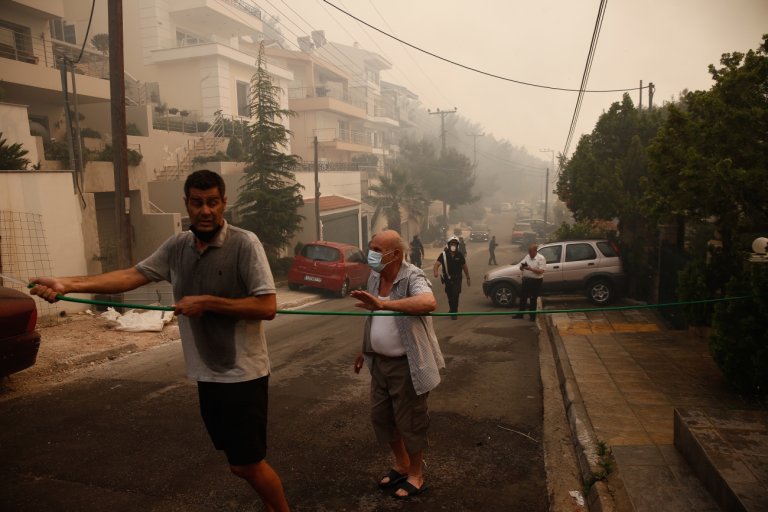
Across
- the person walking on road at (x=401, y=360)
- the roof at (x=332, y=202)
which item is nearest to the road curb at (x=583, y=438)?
the person walking on road at (x=401, y=360)

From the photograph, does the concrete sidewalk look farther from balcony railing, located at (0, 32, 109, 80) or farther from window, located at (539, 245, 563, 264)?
balcony railing, located at (0, 32, 109, 80)

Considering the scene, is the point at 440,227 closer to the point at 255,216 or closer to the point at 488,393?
the point at 255,216

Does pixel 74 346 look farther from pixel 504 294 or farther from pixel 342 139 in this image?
pixel 342 139

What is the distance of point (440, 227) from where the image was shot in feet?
171

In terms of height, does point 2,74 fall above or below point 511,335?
above

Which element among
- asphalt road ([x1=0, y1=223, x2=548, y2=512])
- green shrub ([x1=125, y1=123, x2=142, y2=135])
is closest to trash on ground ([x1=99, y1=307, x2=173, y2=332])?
asphalt road ([x1=0, y1=223, x2=548, y2=512])

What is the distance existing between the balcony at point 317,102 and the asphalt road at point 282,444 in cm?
3464

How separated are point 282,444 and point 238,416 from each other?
1.97m

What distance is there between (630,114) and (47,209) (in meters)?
14.2

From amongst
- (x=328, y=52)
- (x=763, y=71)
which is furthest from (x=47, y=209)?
(x=328, y=52)

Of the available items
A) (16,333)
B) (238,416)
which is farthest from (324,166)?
(238,416)

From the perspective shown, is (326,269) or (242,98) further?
(242,98)

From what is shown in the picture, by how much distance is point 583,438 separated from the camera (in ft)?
15.6

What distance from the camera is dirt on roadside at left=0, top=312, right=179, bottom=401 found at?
6902 mm
